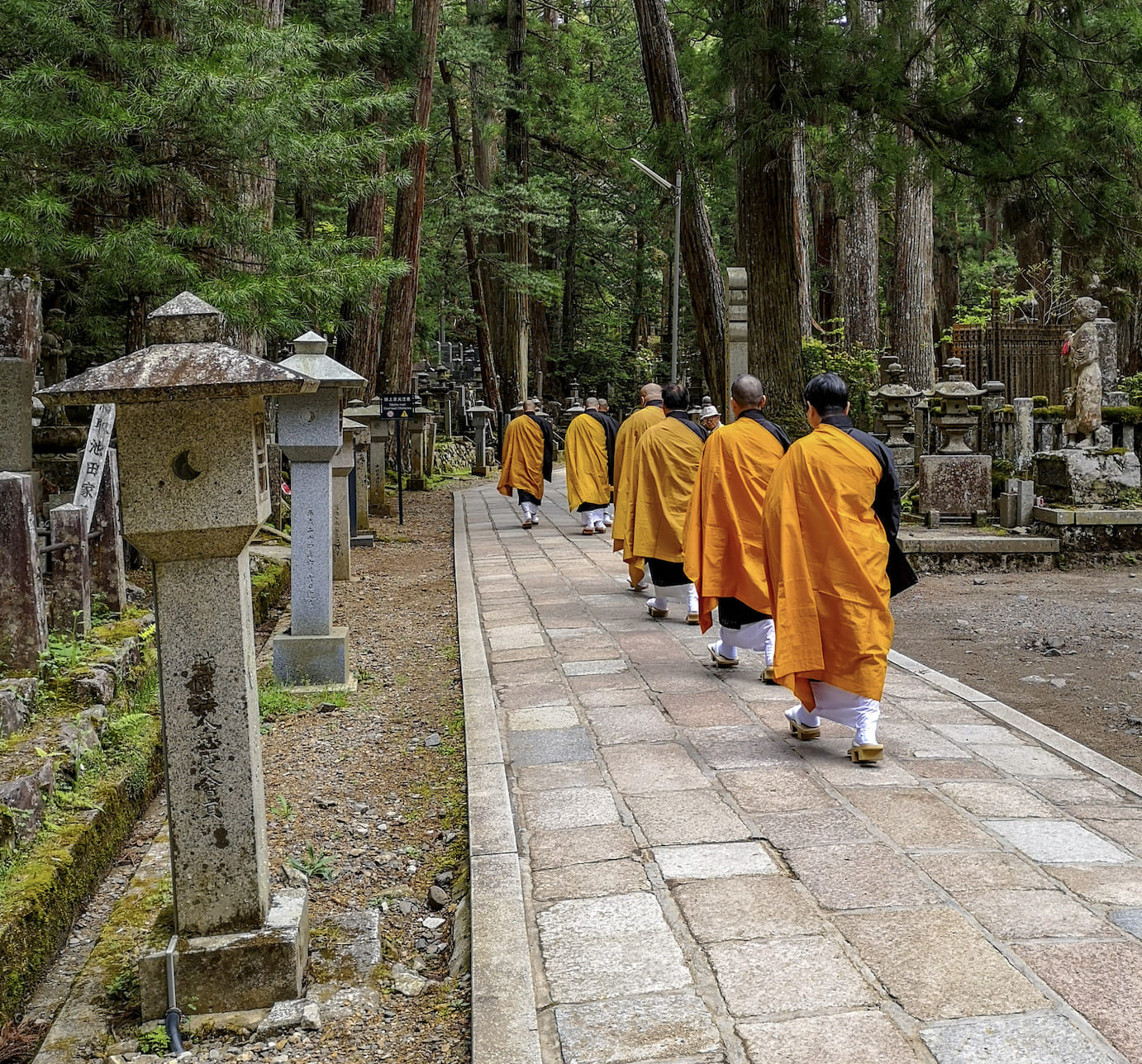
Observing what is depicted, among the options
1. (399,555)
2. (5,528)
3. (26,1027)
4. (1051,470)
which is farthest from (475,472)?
(26,1027)

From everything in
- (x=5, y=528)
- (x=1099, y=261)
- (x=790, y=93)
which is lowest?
(x=5, y=528)

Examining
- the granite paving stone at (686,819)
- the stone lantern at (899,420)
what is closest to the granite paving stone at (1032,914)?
the granite paving stone at (686,819)

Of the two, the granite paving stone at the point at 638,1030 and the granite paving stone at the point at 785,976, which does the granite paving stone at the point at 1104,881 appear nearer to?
the granite paving stone at the point at 785,976

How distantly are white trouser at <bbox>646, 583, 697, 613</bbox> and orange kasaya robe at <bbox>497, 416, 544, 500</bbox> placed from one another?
252 inches

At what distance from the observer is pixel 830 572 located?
16.1ft

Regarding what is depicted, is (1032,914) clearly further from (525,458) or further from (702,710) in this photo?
(525,458)

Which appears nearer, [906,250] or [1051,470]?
[1051,470]

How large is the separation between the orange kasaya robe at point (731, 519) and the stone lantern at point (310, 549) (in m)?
2.07

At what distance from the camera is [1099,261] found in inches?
354

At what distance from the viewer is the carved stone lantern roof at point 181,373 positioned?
289 centimetres

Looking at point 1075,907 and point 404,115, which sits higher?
point 404,115

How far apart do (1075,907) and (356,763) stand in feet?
10.4

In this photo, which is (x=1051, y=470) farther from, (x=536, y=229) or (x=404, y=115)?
(x=536, y=229)

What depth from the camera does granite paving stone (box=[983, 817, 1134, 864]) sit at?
3.80 m
